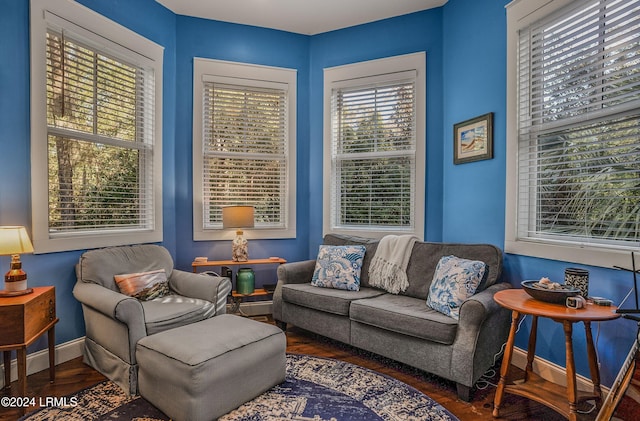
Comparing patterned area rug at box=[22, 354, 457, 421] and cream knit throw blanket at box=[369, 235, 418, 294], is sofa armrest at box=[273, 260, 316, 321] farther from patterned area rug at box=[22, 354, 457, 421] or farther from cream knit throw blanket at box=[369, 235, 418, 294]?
patterned area rug at box=[22, 354, 457, 421]

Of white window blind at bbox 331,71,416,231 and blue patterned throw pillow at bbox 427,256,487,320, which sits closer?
blue patterned throw pillow at bbox 427,256,487,320

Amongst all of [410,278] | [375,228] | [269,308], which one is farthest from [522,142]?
[269,308]

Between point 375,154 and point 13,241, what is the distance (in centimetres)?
308

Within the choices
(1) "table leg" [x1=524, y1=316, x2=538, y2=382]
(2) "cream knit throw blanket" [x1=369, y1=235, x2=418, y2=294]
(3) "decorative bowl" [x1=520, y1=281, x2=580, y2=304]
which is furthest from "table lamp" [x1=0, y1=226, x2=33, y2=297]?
(1) "table leg" [x1=524, y1=316, x2=538, y2=382]

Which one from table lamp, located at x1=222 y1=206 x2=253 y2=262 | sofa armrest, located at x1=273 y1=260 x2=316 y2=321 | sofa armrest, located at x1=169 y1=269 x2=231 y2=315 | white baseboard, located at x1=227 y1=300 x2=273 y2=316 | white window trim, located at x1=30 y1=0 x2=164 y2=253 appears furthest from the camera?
white baseboard, located at x1=227 y1=300 x2=273 y2=316

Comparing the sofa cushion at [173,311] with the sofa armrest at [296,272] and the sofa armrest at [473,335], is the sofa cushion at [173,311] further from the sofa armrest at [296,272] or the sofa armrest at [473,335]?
the sofa armrest at [473,335]

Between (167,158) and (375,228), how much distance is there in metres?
2.28

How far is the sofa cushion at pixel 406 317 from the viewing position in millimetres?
2240

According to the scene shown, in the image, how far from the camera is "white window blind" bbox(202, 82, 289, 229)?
3.80 m

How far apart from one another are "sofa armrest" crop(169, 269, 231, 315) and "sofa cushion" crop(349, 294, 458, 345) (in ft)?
3.37

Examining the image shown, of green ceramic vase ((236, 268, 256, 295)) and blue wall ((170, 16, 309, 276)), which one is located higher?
blue wall ((170, 16, 309, 276))

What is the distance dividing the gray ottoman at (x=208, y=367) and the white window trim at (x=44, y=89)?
1177 mm

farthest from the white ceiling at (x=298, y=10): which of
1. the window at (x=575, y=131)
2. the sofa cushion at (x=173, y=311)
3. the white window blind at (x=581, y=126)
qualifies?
the sofa cushion at (x=173, y=311)

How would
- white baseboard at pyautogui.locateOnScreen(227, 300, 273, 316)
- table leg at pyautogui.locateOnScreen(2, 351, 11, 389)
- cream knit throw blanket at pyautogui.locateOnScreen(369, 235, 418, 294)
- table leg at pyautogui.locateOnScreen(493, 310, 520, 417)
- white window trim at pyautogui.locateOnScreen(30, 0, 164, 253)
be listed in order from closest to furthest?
table leg at pyautogui.locateOnScreen(493, 310, 520, 417), table leg at pyautogui.locateOnScreen(2, 351, 11, 389), white window trim at pyautogui.locateOnScreen(30, 0, 164, 253), cream knit throw blanket at pyautogui.locateOnScreen(369, 235, 418, 294), white baseboard at pyautogui.locateOnScreen(227, 300, 273, 316)
